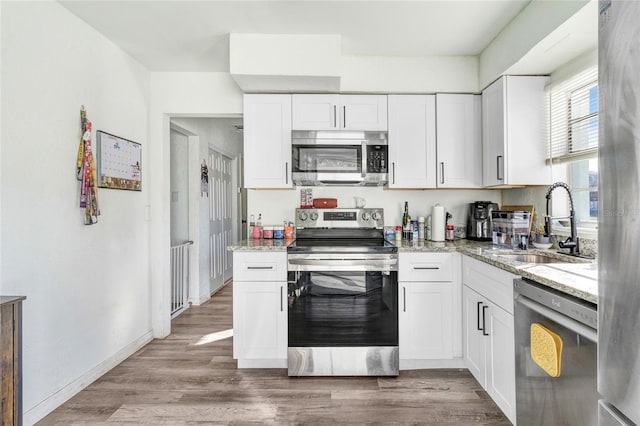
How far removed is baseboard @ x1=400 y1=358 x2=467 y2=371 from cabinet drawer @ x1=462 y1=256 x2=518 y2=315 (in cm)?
61

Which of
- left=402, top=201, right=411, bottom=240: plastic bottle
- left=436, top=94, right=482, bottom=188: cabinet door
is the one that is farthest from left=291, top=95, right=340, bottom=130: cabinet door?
left=402, top=201, right=411, bottom=240: plastic bottle

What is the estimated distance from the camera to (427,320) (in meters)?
2.47

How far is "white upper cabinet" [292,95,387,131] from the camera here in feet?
9.25

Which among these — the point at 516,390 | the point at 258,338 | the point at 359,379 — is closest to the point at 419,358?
the point at 359,379

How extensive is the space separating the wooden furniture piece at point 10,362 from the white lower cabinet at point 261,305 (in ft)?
4.04

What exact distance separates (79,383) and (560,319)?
2.81 m

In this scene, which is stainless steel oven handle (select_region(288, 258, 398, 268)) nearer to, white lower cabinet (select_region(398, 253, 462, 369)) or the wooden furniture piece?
white lower cabinet (select_region(398, 253, 462, 369))

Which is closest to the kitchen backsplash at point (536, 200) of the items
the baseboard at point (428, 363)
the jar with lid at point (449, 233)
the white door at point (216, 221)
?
the jar with lid at point (449, 233)

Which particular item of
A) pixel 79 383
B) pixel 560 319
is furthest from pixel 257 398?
pixel 560 319

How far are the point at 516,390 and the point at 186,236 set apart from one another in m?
3.72

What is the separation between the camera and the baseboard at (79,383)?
1.89 meters

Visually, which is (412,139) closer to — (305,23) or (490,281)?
(305,23)

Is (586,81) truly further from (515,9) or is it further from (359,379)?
(359,379)

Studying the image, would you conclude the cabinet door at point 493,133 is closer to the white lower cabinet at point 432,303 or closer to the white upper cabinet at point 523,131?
the white upper cabinet at point 523,131
